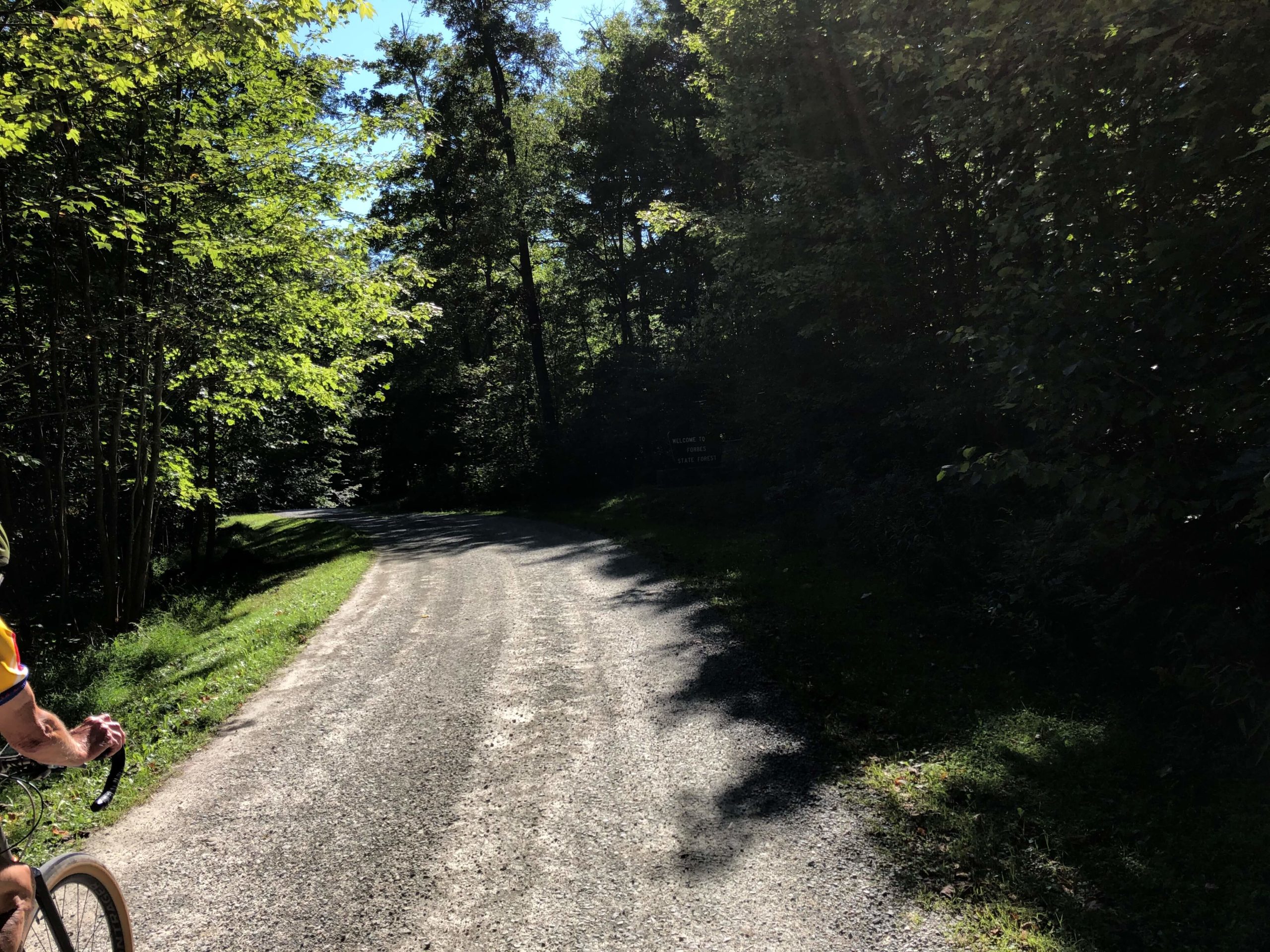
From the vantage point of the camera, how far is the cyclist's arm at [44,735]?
209 cm

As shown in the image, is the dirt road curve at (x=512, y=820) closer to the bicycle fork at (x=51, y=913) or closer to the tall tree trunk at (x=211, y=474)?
the bicycle fork at (x=51, y=913)

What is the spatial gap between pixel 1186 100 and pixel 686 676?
5.16 m

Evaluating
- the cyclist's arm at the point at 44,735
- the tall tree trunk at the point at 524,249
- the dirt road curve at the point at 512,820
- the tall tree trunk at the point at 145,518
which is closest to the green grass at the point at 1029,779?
the dirt road curve at the point at 512,820

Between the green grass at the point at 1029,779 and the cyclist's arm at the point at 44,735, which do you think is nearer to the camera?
the cyclist's arm at the point at 44,735

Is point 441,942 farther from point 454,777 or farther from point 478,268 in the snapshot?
point 478,268

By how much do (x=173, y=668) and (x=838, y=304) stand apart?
1011 centimetres

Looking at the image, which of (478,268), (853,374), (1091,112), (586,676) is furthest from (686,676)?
(478,268)

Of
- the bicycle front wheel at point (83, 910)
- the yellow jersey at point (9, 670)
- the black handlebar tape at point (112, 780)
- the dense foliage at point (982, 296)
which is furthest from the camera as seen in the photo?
the dense foliage at point (982, 296)

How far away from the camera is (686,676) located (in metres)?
6.36

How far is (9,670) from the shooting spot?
2.07m

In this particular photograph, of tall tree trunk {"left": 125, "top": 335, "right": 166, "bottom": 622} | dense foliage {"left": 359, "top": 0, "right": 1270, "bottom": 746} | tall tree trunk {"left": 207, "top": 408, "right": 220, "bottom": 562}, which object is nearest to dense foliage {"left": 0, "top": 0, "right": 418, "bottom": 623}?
tall tree trunk {"left": 125, "top": 335, "right": 166, "bottom": 622}

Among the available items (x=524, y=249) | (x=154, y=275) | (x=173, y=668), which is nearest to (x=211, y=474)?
(x=154, y=275)

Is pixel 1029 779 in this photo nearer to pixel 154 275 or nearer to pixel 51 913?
pixel 51 913

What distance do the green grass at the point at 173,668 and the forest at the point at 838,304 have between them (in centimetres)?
129
